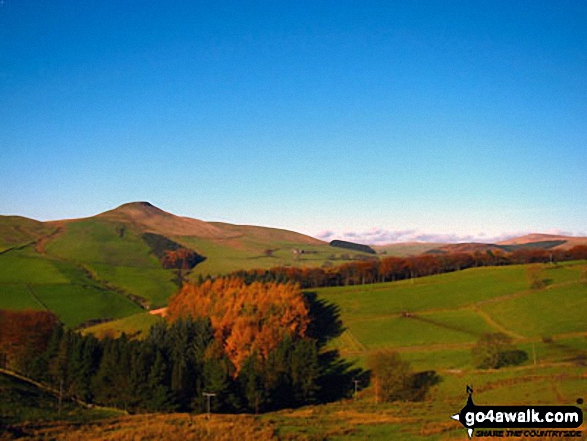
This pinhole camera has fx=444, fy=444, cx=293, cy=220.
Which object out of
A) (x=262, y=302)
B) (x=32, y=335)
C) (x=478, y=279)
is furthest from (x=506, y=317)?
(x=32, y=335)

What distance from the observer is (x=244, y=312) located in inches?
4063

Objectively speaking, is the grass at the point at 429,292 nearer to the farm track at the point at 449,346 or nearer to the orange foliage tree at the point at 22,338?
the farm track at the point at 449,346

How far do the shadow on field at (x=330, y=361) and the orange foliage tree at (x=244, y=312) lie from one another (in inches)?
206

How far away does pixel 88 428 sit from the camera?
123 ft

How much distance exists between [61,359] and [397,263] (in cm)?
10633

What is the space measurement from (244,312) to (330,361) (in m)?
24.1

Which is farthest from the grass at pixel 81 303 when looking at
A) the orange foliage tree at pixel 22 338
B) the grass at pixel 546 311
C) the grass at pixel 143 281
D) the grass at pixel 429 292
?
the grass at pixel 546 311

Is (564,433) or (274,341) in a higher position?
(564,433)

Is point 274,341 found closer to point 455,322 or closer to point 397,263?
point 455,322

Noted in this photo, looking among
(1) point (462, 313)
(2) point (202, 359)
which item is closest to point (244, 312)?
(2) point (202, 359)

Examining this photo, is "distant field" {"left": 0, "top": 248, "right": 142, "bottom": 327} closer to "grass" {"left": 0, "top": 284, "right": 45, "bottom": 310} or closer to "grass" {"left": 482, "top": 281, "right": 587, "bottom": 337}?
"grass" {"left": 0, "top": 284, "right": 45, "bottom": 310}

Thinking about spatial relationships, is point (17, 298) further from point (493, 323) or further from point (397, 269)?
point (493, 323)

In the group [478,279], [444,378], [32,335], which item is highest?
[478,279]

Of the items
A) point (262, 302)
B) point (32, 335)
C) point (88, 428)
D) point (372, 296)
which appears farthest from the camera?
point (372, 296)
